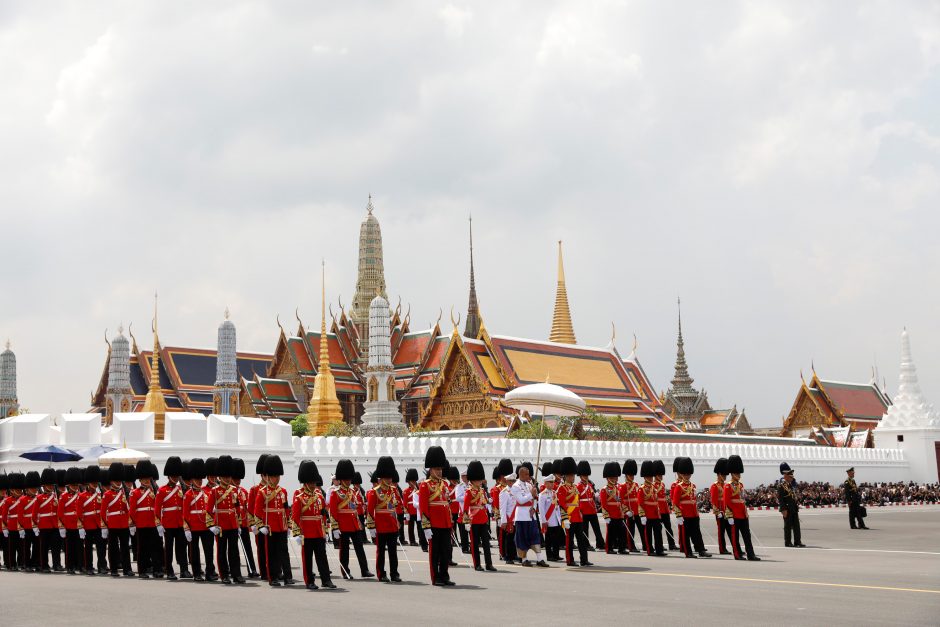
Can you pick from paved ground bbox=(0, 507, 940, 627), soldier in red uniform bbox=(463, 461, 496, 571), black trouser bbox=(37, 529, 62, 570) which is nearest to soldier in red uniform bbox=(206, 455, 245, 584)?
paved ground bbox=(0, 507, 940, 627)

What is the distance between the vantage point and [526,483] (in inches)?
617

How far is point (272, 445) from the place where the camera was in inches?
923

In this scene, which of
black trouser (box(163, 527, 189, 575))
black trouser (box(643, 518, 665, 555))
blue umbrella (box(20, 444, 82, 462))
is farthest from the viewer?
blue umbrella (box(20, 444, 82, 462))

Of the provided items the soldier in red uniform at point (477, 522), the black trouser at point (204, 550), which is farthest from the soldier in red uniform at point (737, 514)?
the black trouser at point (204, 550)

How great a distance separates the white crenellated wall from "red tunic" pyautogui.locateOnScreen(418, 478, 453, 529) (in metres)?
10.1

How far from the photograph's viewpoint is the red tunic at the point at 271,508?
12.8 metres

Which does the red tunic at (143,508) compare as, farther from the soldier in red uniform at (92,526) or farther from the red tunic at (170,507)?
the soldier in red uniform at (92,526)

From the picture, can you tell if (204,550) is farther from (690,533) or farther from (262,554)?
(690,533)

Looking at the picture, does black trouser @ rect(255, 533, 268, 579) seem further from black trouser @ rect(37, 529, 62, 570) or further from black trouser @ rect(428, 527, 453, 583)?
Answer: black trouser @ rect(37, 529, 62, 570)

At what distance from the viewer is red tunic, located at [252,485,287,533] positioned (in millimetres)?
12773

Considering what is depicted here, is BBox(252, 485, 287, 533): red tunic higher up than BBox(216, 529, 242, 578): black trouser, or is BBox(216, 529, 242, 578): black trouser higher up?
BBox(252, 485, 287, 533): red tunic

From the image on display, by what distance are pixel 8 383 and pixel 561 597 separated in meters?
60.7

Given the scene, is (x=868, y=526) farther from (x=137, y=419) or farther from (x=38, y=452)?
(x=38, y=452)

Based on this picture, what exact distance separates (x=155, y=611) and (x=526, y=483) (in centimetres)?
668
